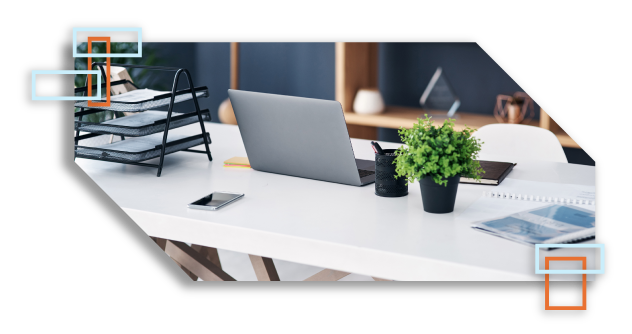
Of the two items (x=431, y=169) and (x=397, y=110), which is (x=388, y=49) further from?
(x=431, y=169)

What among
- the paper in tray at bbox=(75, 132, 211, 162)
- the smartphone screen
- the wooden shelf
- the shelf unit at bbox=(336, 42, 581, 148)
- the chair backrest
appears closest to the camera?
the smartphone screen

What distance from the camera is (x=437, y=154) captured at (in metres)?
1.21

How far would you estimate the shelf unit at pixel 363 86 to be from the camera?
323 cm

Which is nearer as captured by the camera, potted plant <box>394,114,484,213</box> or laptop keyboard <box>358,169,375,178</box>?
potted plant <box>394,114,484,213</box>

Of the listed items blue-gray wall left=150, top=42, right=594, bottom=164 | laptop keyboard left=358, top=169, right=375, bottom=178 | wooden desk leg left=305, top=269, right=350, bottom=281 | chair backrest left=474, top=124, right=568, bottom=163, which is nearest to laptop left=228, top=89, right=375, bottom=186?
laptop keyboard left=358, top=169, right=375, bottom=178

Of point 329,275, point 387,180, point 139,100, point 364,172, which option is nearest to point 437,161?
point 387,180

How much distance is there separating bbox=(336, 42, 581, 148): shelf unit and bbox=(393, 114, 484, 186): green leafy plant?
74.9 inches

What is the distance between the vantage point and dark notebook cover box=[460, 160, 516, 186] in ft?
4.89

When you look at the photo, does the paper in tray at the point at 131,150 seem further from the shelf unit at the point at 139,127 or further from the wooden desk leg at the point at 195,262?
the wooden desk leg at the point at 195,262

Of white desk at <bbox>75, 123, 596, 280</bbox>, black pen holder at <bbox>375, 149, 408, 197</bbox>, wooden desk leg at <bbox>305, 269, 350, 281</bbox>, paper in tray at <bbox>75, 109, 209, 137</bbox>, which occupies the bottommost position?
wooden desk leg at <bbox>305, 269, 350, 281</bbox>

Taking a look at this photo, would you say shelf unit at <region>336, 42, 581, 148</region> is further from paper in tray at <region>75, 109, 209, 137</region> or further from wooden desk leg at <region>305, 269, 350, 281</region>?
paper in tray at <region>75, 109, 209, 137</region>

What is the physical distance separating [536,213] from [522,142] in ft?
2.68

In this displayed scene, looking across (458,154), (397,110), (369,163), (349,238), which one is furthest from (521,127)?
(397,110)

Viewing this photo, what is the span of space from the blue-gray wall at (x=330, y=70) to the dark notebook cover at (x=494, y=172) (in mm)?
1640
